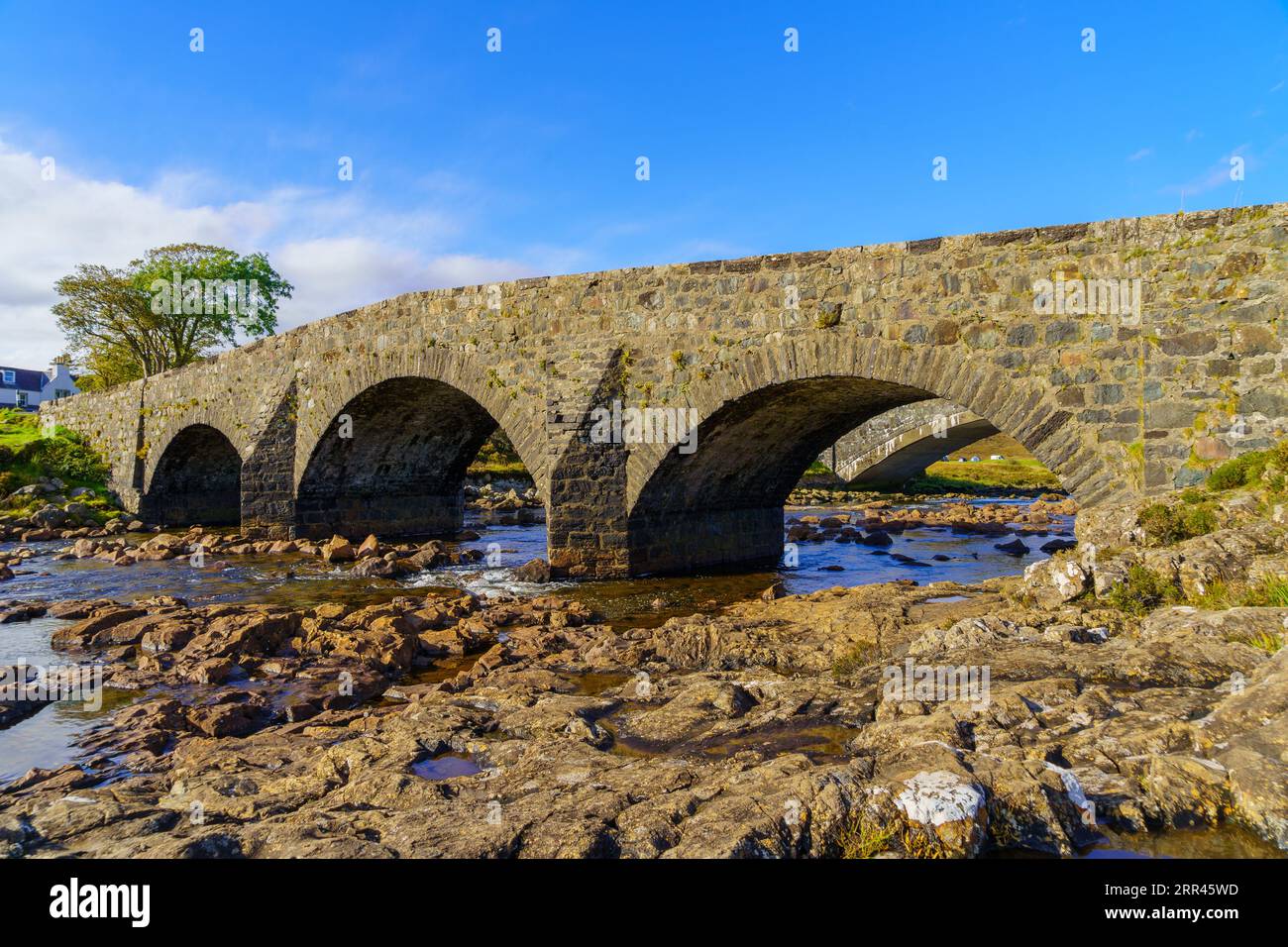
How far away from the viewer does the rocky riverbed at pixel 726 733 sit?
372 cm

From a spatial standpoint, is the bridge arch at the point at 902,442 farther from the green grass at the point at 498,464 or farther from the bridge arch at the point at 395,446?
the bridge arch at the point at 395,446

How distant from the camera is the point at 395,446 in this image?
21.8 meters

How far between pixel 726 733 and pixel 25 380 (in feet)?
311

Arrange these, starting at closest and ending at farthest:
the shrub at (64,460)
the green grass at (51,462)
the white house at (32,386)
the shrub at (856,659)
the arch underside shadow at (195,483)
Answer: the shrub at (856,659) → the arch underside shadow at (195,483) → the green grass at (51,462) → the shrub at (64,460) → the white house at (32,386)

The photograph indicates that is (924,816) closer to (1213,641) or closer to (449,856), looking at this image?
(449,856)

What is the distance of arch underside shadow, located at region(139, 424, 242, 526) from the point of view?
27656mm

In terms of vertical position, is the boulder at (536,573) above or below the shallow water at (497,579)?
above

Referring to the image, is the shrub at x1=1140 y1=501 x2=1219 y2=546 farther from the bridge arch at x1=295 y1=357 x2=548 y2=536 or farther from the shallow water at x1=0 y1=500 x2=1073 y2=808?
the bridge arch at x1=295 y1=357 x2=548 y2=536

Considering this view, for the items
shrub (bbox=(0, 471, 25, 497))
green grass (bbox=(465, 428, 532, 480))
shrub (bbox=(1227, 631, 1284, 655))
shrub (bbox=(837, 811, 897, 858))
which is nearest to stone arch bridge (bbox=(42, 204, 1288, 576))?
shrub (bbox=(1227, 631, 1284, 655))

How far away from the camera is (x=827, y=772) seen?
4.06 metres

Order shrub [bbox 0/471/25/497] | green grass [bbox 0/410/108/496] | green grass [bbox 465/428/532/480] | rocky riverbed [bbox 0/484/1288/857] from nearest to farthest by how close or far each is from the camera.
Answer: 1. rocky riverbed [bbox 0/484/1288/857]
2. shrub [bbox 0/471/25/497]
3. green grass [bbox 0/410/108/496]
4. green grass [bbox 465/428/532/480]

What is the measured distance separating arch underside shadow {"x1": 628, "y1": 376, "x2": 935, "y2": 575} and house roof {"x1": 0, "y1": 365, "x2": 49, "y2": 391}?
8501cm

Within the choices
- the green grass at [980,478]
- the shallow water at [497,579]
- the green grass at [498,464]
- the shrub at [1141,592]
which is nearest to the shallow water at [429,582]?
the shallow water at [497,579]
